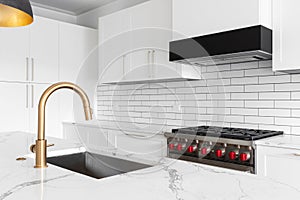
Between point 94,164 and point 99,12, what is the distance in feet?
10.7

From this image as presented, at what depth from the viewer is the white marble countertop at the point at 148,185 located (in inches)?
33.7

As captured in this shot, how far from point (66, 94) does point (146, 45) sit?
A: 4.53 feet

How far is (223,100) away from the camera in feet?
9.45

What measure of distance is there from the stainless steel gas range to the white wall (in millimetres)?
2169

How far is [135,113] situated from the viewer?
12.3ft

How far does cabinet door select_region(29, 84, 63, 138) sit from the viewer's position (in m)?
3.51

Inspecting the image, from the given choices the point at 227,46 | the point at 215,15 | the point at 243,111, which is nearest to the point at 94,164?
the point at 227,46

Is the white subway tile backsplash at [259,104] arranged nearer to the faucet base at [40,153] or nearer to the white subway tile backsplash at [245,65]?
the white subway tile backsplash at [245,65]

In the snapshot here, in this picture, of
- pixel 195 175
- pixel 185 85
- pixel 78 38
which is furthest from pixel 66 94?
pixel 195 175

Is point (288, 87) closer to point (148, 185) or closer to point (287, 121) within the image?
point (287, 121)

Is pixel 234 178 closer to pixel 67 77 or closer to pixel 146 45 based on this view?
pixel 146 45

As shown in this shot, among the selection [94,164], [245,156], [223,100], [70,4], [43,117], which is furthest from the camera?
[70,4]

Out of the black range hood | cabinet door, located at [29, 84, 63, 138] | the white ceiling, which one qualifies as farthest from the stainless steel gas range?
the white ceiling

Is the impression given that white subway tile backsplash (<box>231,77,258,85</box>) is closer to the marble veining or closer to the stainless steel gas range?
the stainless steel gas range
